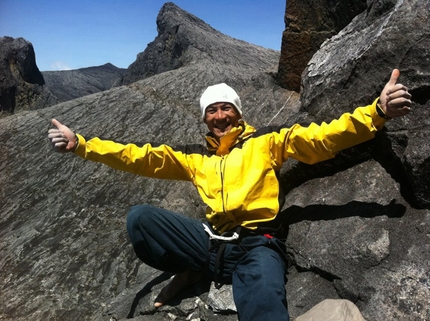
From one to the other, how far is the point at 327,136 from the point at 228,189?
1.33m

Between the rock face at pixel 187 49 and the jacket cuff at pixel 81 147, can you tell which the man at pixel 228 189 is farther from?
the rock face at pixel 187 49

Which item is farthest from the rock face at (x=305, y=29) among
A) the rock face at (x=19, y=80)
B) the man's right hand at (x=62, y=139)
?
the rock face at (x=19, y=80)

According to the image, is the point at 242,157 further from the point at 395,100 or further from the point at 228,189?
the point at 395,100

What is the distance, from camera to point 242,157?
201 inches

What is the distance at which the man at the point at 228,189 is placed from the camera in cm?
443

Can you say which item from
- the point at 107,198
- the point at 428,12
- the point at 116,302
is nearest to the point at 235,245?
the point at 116,302

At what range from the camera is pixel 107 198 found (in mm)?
10156

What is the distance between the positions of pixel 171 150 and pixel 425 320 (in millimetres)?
3573

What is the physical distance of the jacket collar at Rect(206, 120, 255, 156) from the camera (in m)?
5.41

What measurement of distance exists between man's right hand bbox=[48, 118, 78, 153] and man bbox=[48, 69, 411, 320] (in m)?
0.01

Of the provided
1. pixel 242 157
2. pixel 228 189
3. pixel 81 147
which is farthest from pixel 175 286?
pixel 81 147

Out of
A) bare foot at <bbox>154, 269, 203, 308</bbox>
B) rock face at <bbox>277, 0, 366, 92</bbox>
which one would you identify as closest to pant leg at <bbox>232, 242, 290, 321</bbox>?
bare foot at <bbox>154, 269, 203, 308</bbox>

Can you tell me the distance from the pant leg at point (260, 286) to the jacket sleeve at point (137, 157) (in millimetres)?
1620

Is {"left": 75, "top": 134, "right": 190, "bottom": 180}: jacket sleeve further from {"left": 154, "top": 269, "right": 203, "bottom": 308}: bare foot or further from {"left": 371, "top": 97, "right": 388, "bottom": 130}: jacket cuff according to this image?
{"left": 371, "top": 97, "right": 388, "bottom": 130}: jacket cuff
